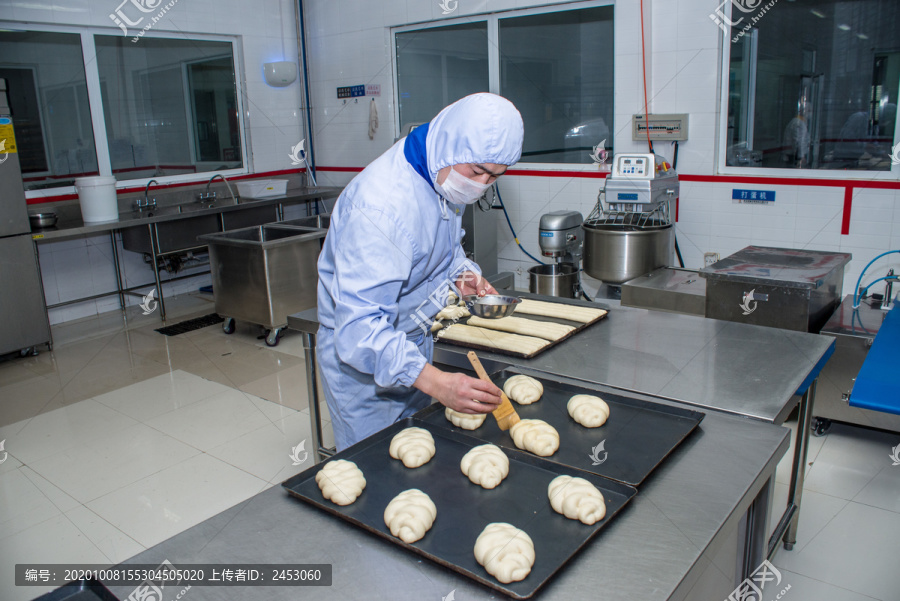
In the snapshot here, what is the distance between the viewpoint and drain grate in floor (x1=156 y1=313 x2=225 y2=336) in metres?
4.93

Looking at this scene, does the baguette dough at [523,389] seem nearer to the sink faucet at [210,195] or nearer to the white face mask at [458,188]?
the white face mask at [458,188]

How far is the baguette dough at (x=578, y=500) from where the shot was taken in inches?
45.5

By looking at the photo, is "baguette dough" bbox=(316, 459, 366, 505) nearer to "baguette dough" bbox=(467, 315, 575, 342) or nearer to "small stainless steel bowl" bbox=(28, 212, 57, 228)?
"baguette dough" bbox=(467, 315, 575, 342)

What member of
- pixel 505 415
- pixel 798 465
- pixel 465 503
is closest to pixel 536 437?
pixel 505 415

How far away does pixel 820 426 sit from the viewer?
3.04 metres

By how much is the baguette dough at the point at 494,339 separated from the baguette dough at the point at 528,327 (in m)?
0.04

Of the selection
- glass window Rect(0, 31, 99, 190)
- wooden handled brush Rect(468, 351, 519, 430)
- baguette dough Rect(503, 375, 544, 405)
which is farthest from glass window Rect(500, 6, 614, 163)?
wooden handled brush Rect(468, 351, 519, 430)

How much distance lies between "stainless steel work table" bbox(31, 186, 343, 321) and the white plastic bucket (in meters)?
0.08

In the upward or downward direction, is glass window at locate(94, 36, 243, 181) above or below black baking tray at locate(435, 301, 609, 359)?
above

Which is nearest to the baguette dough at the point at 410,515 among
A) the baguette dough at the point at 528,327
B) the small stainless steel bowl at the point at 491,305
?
the small stainless steel bowl at the point at 491,305

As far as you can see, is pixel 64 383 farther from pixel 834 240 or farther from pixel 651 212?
pixel 834 240

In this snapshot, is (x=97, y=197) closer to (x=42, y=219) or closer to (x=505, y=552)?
(x=42, y=219)

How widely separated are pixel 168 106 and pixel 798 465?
5.66 m

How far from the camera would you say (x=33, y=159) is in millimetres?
4930
